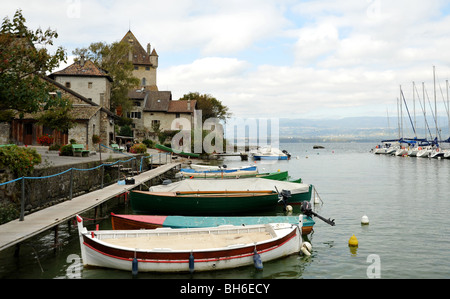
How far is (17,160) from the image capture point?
18062 millimetres

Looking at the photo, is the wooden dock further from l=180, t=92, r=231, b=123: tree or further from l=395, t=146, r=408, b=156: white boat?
l=395, t=146, r=408, b=156: white boat

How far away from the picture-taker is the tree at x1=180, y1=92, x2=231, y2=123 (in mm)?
94250

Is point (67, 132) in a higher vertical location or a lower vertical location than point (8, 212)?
higher

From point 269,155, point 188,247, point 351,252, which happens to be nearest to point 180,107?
point 269,155

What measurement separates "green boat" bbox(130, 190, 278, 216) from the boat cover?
6.69 ft

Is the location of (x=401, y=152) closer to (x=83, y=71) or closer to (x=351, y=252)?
(x=83, y=71)

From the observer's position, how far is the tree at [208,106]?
94250 mm

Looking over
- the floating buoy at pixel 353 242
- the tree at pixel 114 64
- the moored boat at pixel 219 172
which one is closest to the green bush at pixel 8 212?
the floating buoy at pixel 353 242

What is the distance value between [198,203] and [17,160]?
974 centimetres

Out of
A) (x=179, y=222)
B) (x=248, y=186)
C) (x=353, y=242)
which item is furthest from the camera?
(x=248, y=186)

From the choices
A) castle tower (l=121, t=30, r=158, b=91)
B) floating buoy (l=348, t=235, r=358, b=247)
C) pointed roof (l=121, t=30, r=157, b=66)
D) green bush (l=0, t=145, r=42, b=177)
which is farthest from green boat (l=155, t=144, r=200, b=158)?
floating buoy (l=348, t=235, r=358, b=247)

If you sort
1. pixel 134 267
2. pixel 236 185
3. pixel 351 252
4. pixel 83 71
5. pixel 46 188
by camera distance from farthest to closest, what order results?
pixel 83 71
pixel 236 185
pixel 46 188
pixel 351 252
pixel 134 267

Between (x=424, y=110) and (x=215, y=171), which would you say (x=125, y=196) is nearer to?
(x=215, y=171)
